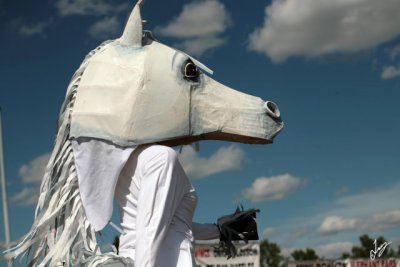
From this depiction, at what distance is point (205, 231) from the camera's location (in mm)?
2908

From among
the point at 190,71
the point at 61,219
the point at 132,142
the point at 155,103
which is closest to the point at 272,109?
the point at 190,71

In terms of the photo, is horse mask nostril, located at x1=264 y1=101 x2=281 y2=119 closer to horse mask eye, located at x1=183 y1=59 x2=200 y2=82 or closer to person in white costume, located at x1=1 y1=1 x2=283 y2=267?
person in white costume, located at x1=1 y1=1 x2=283 y2=267

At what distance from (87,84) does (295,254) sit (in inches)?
1137

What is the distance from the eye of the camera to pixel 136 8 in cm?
277

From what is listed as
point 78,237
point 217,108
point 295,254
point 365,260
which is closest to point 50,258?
point 78,237

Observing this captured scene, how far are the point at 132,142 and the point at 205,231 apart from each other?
0.62 metres

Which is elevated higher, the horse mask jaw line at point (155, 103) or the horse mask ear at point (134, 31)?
the horse mask ear at point (134, 31)

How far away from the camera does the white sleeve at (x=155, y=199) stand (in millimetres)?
2328

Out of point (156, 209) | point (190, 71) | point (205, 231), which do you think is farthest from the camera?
point (205, 231)

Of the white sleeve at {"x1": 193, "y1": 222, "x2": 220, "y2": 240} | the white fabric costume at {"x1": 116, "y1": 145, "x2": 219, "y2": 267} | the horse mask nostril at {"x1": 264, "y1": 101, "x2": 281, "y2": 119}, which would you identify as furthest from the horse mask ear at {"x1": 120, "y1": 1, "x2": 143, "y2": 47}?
the white sleeve at {"x1": 193, "y1": 222, "x2": 220, "y2": 240}

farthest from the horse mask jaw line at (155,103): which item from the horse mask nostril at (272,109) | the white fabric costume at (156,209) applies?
the white fabric costume at (156,209)

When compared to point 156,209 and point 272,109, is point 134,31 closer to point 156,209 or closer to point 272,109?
point 272,109

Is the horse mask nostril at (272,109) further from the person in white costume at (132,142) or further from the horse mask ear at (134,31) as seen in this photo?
the horse mask ear at (134,31)

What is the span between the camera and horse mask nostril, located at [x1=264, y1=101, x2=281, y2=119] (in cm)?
275
